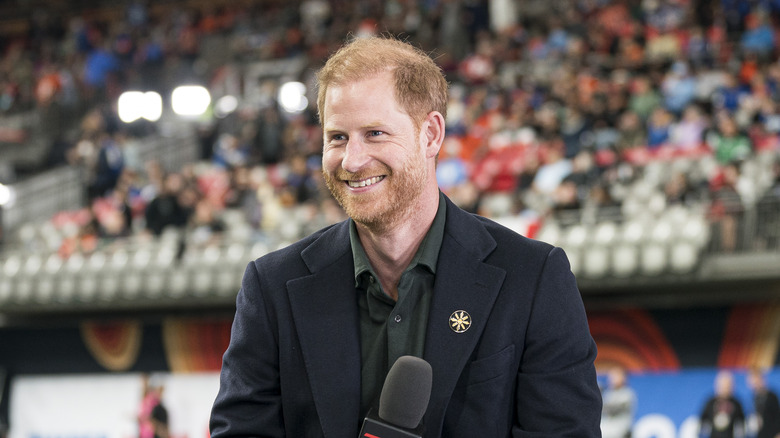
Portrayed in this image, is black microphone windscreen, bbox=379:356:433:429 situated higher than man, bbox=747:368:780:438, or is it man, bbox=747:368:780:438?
black microphone windscreen, bbox=379:356:433:429

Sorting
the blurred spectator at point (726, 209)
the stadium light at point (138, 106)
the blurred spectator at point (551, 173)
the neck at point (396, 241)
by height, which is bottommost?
the neck at point (396, 241)

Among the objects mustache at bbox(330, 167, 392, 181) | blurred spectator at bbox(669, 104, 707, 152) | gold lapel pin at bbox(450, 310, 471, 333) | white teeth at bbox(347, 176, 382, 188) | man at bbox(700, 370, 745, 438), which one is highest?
blurred spectator at bbox(669, 104, 707, 152)

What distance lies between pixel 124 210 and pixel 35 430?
115 inches

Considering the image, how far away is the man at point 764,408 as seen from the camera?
8531mm

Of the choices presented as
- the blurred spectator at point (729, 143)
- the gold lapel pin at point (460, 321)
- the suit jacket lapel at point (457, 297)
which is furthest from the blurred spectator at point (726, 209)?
the gold lapel pin at point (460, 321)

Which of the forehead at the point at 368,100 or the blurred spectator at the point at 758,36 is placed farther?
the blurred spectator at the point at 758,36

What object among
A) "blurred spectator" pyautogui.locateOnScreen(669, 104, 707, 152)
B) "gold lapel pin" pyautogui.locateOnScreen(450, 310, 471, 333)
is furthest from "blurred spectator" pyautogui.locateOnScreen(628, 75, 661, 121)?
"gold lapel pin" pyautogui.locateOnScreen(450, 310, 471, 333)

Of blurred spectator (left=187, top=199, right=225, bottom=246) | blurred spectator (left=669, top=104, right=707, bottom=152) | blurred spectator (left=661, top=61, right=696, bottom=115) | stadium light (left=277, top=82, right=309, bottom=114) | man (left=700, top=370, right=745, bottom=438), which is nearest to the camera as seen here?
man (left=700, top=370, right=745, bottom=438)

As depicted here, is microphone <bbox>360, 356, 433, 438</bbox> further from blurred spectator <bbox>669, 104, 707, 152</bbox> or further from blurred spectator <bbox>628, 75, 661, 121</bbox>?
blurred spectator <bbox>628, 75, 661, 121</bbox>

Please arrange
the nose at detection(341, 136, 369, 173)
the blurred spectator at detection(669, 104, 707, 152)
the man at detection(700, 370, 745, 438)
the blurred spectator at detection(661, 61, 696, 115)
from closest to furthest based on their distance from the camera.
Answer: the nose at detection(341, 136, 369, 173) → the man at detection(700, 370, 745, 438) → the blurred spectator at detection(669, 104, 707, 152) → the blurred spectator at detection(661, 61, 696, 115)

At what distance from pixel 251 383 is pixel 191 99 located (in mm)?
14102

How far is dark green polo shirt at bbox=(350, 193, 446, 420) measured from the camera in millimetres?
1792

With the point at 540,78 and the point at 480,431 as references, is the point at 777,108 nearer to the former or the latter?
the point at 540,78

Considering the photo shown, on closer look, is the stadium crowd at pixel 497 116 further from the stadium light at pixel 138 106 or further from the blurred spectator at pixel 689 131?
the stadium light at pixel 138 106
